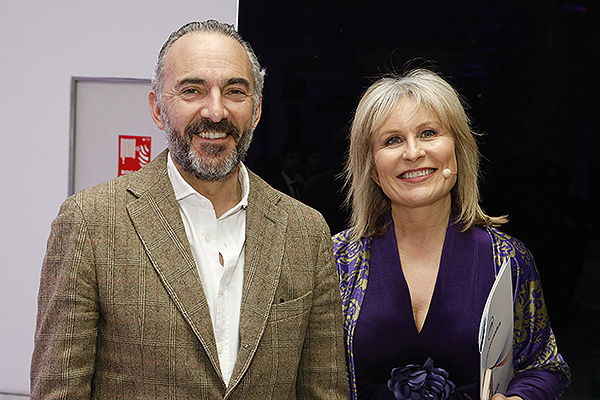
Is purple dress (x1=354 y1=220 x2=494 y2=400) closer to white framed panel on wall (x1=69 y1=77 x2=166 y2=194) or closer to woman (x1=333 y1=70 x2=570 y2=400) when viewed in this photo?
woman (x1=333 y1=70 x2=570 y2=400)

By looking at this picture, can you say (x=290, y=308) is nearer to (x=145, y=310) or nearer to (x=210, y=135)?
(x=145, y=310)

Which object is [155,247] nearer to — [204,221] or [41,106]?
[204,221]

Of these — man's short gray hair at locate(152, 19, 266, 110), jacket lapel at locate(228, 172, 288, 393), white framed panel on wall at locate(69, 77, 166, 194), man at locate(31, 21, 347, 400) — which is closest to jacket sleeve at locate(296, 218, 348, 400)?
man at locate(31, 21, 347, 400)

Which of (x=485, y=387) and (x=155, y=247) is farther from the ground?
(x=155, y=247)

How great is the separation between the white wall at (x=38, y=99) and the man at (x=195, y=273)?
2.66 meters

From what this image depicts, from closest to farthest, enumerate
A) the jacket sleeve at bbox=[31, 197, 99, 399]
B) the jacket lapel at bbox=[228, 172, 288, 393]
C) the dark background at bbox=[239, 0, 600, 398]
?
the jacket sleeve at bbox=[31, 197, 99, 399]
the jacket lapel at bbox=[228, 172, 288, 393]
the dark background at bbox=[239, 0, 600, 398]

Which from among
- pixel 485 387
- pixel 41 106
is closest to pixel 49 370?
pixel 485 387

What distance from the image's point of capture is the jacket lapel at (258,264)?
1.52m

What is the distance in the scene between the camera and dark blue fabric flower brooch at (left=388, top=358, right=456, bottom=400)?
1.89 meters

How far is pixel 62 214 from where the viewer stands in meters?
1.47

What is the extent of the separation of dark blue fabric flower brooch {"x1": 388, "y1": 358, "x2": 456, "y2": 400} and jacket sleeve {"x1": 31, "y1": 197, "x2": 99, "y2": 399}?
0.93m

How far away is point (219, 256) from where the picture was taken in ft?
5.27

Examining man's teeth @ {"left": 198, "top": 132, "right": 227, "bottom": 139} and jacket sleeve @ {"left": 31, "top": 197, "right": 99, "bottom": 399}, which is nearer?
jacket sleeve @ {"left": 31, "top": 197, "right": 99, "bottom": 399}

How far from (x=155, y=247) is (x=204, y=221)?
0.53 feet
